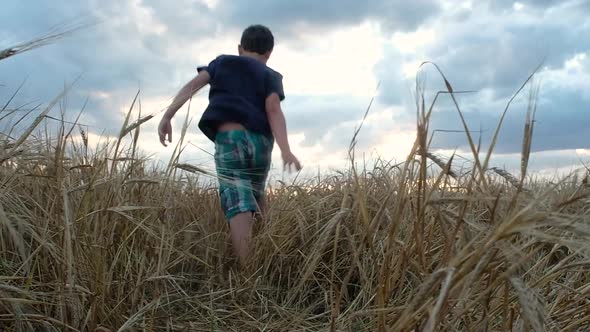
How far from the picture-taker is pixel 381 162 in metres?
3.52

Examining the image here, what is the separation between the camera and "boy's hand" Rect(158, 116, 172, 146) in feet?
9.48

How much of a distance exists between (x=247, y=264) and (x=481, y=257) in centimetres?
166

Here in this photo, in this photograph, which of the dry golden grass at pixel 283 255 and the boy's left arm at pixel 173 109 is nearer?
the dry golden grass at pixel 283 255

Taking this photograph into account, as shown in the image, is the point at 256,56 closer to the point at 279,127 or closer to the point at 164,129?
the point at 279,127

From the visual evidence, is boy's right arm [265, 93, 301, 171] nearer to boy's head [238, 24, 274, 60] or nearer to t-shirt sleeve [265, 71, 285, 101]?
t-shirt sleeve [265, 71, 285, 101]

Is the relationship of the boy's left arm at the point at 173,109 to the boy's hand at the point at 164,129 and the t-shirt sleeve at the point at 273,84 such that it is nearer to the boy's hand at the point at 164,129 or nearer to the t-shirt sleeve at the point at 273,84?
the boy's hand at the point at 164,129

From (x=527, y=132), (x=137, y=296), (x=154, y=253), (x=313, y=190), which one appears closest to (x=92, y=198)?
(x=154, y=253)

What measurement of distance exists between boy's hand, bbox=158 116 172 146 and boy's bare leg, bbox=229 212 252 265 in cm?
50

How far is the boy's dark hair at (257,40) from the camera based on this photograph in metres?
3.24

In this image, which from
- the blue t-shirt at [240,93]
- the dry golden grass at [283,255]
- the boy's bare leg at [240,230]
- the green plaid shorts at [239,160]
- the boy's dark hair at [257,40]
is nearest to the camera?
the dry golden grass at [283,255]

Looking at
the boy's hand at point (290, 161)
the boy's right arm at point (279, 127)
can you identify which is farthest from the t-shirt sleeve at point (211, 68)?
the boy's hand at point (290, 161)

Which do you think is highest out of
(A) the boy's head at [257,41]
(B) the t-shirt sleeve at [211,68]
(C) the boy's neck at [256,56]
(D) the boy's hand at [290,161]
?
(A) the boy's head at [257,41]

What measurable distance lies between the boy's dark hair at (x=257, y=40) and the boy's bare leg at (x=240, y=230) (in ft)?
3.08

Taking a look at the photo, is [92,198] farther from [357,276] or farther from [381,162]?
[381,162]
